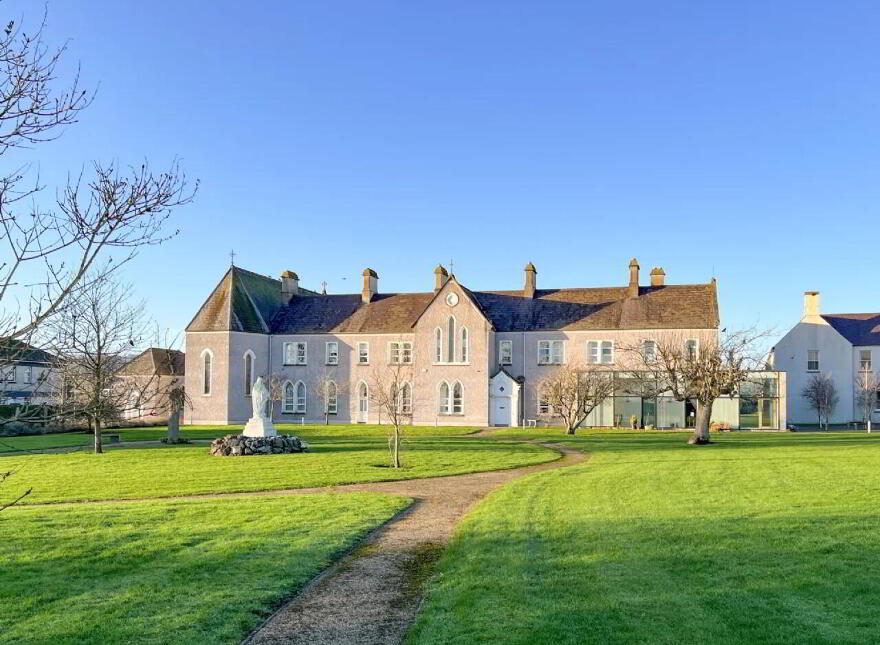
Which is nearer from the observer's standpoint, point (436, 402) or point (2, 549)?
point (2, 549)

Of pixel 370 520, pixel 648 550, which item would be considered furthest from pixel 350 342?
pixel 648 550

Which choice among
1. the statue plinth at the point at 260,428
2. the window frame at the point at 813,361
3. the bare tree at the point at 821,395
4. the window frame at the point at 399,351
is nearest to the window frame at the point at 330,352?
the window frame at the point at 399,351

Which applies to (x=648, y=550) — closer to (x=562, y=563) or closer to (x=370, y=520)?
(x=562, y=563)

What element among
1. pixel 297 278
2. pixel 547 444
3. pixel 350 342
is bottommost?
pixel 547 444

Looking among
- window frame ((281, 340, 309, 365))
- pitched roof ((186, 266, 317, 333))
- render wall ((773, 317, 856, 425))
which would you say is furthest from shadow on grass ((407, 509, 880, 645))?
render wall ((773, 317, 856, 425))

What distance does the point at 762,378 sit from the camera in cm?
4966

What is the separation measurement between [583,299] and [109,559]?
46858 mm

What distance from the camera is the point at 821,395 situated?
56.3 m

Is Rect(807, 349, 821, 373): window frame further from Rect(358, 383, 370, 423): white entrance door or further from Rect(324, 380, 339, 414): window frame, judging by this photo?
Rect(324, 380, 339, 414): window frame

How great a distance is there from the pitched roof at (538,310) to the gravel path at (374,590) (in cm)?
3811

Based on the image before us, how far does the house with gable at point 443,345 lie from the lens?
173ft

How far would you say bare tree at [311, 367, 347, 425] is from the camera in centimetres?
5697

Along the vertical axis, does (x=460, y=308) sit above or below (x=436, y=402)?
above

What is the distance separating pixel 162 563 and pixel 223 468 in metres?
14.3
